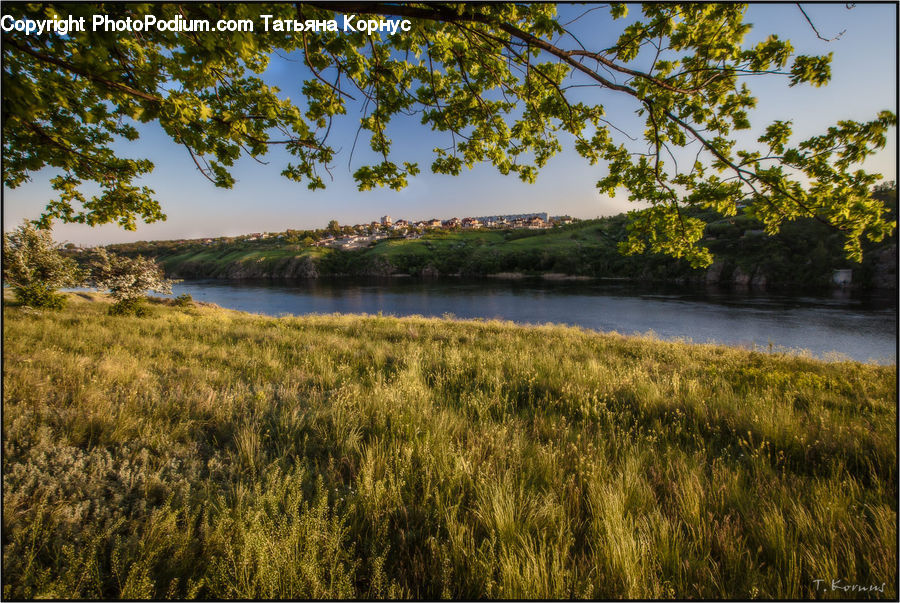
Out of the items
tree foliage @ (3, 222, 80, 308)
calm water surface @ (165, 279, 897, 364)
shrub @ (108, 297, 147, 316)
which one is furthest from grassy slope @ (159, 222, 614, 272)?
tree foliage @ (3, 222, 80, 308)

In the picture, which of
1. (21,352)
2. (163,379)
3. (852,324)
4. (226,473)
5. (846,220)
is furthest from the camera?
(852,324)

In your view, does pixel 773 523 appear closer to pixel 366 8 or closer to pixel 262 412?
pixel 262 412

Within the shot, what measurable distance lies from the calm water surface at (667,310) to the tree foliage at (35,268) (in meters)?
23.6

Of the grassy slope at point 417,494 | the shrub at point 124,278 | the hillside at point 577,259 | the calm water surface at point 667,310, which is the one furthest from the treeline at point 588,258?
the shrub at point 124,278

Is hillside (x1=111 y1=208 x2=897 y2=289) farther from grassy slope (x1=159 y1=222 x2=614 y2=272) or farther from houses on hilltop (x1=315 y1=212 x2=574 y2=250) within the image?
houses on hilltop (x1=315 y1=212 x2=574 y2=250)

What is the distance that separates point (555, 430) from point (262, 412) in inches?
128

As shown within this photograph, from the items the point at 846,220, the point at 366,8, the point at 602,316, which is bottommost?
the point at 602,316

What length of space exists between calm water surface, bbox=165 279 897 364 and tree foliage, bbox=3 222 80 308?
23558 millimetres

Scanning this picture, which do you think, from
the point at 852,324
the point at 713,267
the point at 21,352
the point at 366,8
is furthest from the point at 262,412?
the point at 713,267

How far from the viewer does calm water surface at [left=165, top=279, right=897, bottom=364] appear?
22266 mm

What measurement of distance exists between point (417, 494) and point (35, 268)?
19978 mm

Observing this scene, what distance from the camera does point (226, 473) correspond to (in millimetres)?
2611

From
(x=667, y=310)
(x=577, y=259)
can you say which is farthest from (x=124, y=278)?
(x=577, y=259)

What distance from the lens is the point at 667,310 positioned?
3350 cm
